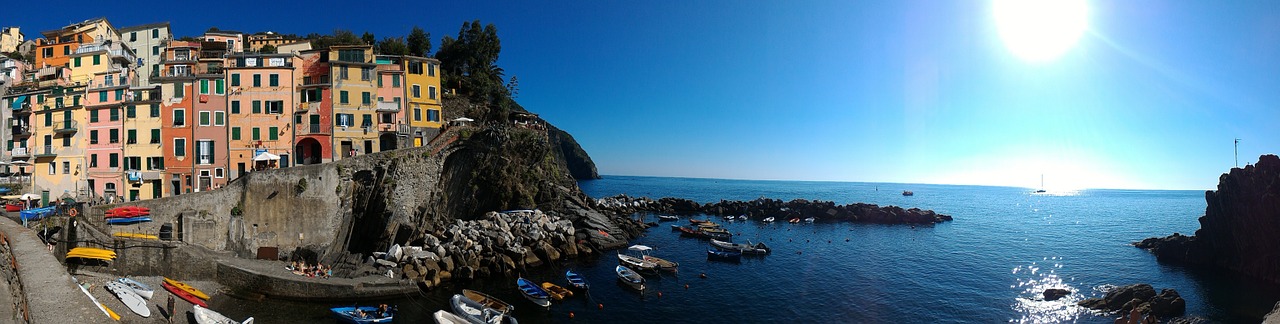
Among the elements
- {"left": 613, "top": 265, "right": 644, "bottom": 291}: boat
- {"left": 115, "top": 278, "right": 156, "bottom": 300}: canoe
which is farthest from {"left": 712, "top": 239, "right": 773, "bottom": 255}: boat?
{"left": 115, "top": 278, "right": 156, "bottom": 300}: canoe

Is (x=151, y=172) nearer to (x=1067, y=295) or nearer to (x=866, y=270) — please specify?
A: (x=866, y=270)

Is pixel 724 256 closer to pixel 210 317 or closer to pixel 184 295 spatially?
pixel 210 317

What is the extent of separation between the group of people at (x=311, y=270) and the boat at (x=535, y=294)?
11.4 meters

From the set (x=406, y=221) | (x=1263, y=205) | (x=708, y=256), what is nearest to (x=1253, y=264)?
(x=1263, y=205)

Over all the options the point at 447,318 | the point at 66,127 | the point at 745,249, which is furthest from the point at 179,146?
the point at 745,249

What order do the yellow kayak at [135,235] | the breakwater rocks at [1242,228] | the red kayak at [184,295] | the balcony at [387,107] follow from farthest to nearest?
the balcony at [387,107]
the breakwater rocks at [1242,228]
the yellow kayak at [135,235]
the red kayak at [184,295]

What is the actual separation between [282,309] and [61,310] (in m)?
12.8

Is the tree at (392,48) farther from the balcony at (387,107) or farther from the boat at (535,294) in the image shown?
the boat at (535,294)

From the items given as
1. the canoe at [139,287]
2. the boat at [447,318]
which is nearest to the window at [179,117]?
the canoe at [139,287]

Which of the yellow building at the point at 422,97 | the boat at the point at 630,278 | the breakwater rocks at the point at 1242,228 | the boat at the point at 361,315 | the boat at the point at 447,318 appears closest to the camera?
the boat at the point at 361,315

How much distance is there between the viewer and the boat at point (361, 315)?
25.0m

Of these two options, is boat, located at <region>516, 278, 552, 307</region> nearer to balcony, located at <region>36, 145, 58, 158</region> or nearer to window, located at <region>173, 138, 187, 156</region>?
window, located at <region>173, 138, 187, 156</region>

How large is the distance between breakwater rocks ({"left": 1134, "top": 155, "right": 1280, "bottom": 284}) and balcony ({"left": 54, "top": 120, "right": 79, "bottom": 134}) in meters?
88.9

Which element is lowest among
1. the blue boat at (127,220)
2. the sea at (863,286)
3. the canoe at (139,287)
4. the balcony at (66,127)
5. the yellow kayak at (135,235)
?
the sea at (863,286)
